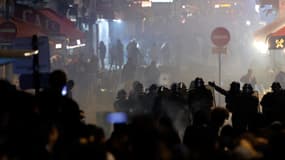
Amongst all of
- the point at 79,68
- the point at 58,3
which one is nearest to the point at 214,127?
the point at 79,68

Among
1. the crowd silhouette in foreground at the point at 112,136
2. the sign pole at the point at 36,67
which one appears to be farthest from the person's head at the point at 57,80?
the sign pole at the point at 36,67

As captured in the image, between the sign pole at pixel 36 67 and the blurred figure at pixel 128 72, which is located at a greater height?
the sign pole at pixel 36 67

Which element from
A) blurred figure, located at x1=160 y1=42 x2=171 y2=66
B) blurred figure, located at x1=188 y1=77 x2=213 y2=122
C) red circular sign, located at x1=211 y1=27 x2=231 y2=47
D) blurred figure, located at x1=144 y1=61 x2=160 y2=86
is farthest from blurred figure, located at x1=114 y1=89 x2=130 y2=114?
blurred figure, located at x1=160 y1=42 x2=171 y2=66

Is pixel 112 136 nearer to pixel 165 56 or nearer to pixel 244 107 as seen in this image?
pixel 244 107

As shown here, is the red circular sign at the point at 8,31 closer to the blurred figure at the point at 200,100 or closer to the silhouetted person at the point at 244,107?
the blurred figure at the point at 200,100

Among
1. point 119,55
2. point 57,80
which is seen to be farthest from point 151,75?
point 57,80

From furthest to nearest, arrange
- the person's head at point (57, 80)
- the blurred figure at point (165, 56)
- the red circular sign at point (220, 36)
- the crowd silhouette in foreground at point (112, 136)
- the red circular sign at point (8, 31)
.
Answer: the blurred figure at point (165, 56)
the red circular sign at point (220, 36)
the red circular sign at point (8, 31)
the person's head at point (57, 80)
the crowd silhouette in foreground at point (112, 136)

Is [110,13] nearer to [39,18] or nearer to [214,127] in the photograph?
Answer: [39,18]

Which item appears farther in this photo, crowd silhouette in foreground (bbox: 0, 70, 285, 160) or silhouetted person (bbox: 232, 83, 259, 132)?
silhouetted person (bbox: 232, 83, 259, 132)

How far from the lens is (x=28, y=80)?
10.9 metres

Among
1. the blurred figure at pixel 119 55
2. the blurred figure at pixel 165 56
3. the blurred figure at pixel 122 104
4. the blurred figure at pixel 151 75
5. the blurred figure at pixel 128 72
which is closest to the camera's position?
the blurred figure at pixel 122 104

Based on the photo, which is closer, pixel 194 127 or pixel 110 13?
pixel 194 127

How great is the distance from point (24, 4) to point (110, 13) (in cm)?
1766

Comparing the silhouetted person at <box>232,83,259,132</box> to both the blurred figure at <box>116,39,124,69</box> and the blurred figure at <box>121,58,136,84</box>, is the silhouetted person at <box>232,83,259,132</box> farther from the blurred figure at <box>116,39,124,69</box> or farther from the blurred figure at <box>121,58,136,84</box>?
the blurred figure at <box>116,39,124,69</box>
